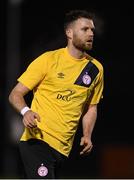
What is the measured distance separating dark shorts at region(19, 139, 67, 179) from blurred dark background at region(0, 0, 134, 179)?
878 cm

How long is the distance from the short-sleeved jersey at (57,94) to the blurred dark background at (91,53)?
8.67m

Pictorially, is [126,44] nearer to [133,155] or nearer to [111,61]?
[111,61]

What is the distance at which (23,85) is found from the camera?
7.90 metres

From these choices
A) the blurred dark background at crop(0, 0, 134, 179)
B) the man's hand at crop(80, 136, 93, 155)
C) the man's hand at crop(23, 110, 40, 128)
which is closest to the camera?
the man's hand at crop(23, 110, 40, 128)

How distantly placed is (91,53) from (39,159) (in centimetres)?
983

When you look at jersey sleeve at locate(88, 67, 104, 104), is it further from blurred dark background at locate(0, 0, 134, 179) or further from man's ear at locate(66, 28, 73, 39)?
blurred dark background at locate(0, 0, 134, 179)

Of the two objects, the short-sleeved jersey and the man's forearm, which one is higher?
the short-sleeved jersey

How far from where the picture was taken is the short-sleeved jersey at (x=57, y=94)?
7898 mm

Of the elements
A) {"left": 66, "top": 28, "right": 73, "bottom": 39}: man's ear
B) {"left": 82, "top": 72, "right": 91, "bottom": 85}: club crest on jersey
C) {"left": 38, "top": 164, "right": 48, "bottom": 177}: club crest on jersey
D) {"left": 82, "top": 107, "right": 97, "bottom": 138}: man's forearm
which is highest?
{"left": 66, "top": 28, "right": 73, "bottom": 39}: man's ear

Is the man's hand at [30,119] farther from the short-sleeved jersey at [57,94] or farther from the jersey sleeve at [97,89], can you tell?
the jersey sleeve at [97,89]

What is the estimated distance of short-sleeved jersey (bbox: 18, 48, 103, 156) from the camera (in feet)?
25.9

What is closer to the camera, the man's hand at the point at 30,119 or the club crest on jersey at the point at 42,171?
the man's hand at the point at 30,119

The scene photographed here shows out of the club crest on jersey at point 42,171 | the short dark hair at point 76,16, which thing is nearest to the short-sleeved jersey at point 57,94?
the club crest on jersey at point 42,171

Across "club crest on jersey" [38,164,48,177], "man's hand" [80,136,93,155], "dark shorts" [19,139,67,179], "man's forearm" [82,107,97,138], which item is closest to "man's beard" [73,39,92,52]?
"man's forearm" [82,107,97,138]
